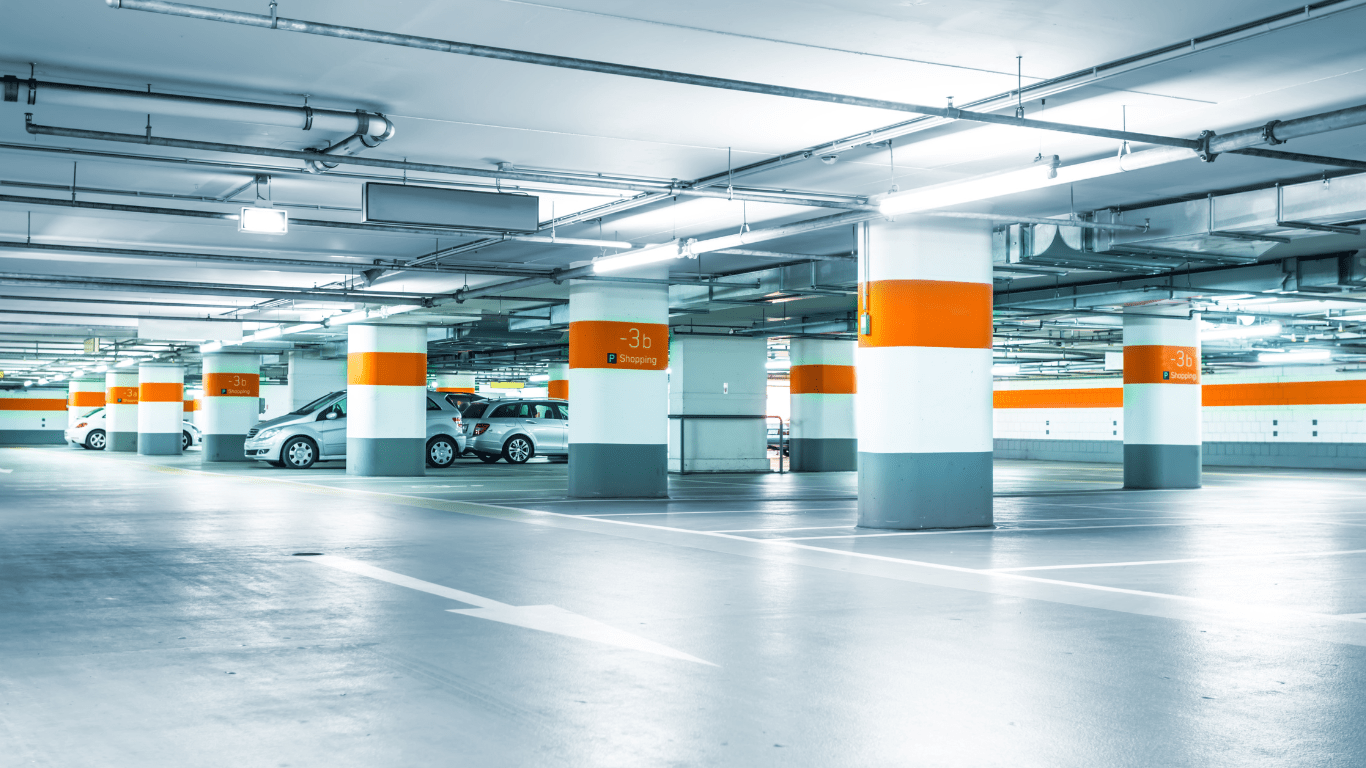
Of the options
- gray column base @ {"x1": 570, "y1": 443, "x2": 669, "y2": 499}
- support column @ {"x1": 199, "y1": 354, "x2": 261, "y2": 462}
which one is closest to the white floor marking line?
gray column base @ {"x1": 570, "y1": 443, "x2": 669, "y2": 499}

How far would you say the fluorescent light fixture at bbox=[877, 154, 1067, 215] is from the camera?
9.00 meters

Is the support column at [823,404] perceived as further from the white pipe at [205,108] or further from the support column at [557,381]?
the white pipe at [205,108]

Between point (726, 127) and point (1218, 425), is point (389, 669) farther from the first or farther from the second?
point (1218, 425)

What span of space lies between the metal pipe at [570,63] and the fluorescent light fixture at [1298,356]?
2329 cm

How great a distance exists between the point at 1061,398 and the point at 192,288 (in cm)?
3290

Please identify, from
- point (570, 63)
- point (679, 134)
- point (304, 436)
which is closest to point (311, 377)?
point (304, 436)

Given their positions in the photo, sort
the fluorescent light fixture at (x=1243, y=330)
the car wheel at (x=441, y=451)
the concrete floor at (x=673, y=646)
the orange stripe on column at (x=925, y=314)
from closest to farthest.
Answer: the concrete floor at (x=673, y=646) < the orange stripe on column at (x=925, y=314) < the fluorescent light fixture at (x=1243, y=330) < the car wheel at (x=441, y=451)

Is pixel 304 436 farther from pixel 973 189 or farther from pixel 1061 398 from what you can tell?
pixel 1061 398

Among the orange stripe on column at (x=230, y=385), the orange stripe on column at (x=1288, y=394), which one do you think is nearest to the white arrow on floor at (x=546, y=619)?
the orange stripe on column at (x=230, y=385)

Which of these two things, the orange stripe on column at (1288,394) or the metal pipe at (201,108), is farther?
the orange stripe on column at (1288,394)

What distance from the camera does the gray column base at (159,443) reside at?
38.1 metres

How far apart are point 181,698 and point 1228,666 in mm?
4259

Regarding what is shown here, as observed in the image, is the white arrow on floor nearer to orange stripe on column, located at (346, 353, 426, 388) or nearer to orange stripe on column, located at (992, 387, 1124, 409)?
orange stripe on column, located at (346, 353, 426, 388)

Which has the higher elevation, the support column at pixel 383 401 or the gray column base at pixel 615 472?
the support column at pixel 383 401
